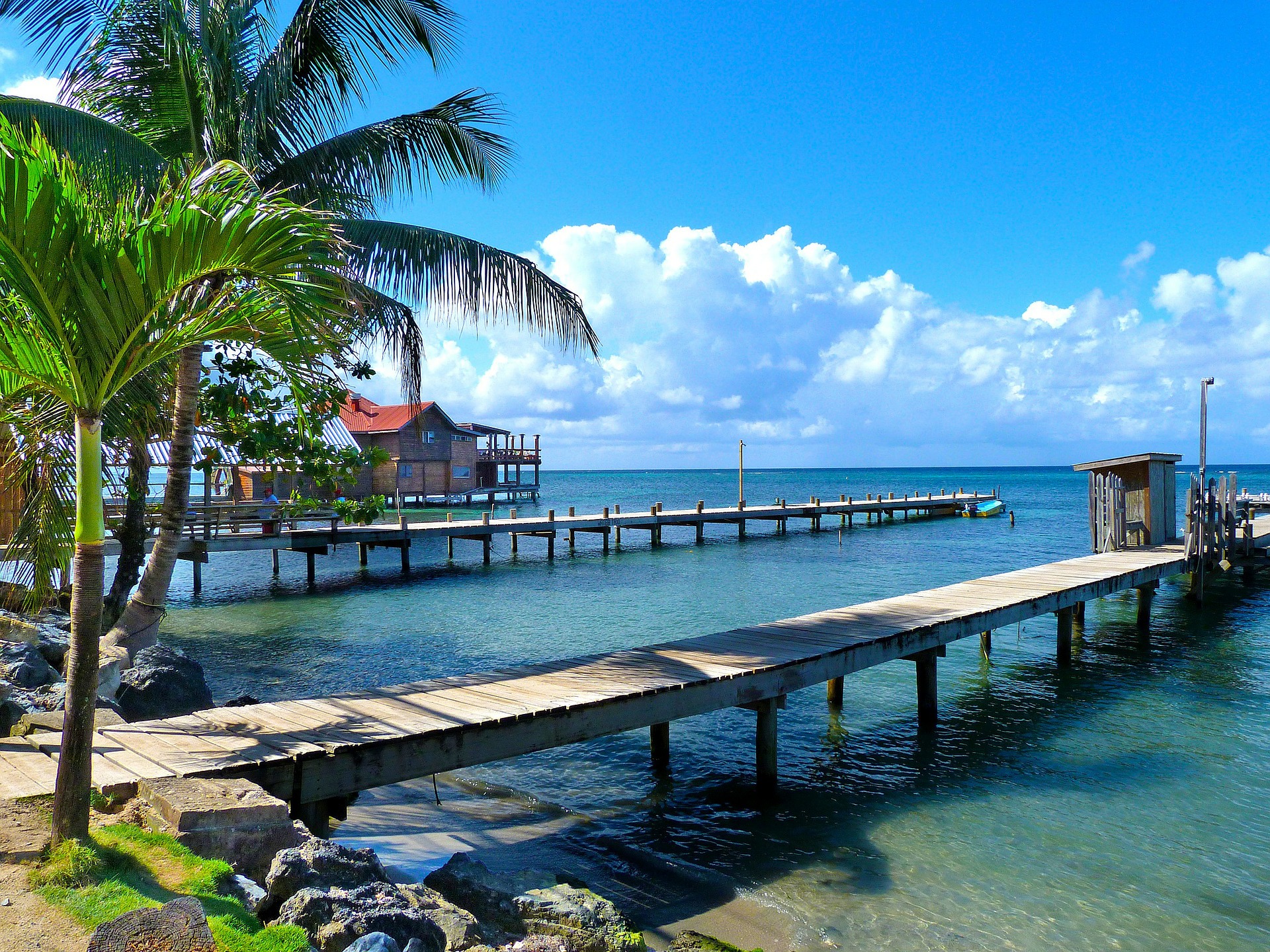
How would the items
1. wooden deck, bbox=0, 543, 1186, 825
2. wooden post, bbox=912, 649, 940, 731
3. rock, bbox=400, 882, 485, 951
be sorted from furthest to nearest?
wooden post, bbox=912, 649, 940, 731 → wooden deck, bbox=0, 543, 1186, 825 → rock, bbox=400, 882, 485, 951

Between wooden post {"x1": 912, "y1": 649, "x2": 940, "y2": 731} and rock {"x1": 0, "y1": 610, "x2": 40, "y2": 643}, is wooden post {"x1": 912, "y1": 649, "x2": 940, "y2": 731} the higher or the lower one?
the lower one

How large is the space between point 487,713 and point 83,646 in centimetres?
345

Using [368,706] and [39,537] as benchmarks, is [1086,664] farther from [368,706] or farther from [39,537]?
[39,537]

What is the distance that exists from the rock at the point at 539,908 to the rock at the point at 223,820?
1.27 m

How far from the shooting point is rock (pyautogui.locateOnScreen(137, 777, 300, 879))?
14.5 ft

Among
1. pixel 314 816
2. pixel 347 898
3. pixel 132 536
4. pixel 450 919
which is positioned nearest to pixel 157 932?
pixel 347 898

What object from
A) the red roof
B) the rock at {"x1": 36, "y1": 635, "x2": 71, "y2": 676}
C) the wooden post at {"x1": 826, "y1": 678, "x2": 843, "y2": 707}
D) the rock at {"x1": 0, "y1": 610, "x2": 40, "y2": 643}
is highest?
the red roof

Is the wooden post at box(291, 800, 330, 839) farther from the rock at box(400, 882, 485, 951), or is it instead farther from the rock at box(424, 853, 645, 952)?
the rock at box(400, 882, 485, 951)

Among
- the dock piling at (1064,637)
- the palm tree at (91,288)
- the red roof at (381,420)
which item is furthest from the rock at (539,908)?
the red roof at (381,420)

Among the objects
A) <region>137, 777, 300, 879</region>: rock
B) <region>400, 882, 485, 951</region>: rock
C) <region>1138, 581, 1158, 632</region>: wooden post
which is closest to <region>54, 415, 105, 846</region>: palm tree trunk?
<region>137, 777, 300, 879</region>: rock

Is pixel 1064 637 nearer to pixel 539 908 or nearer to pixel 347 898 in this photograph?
pixel 539 908

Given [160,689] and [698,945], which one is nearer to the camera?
[698,945]

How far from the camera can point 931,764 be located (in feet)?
31.3

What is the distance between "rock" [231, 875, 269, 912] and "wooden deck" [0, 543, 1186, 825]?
1371mm
